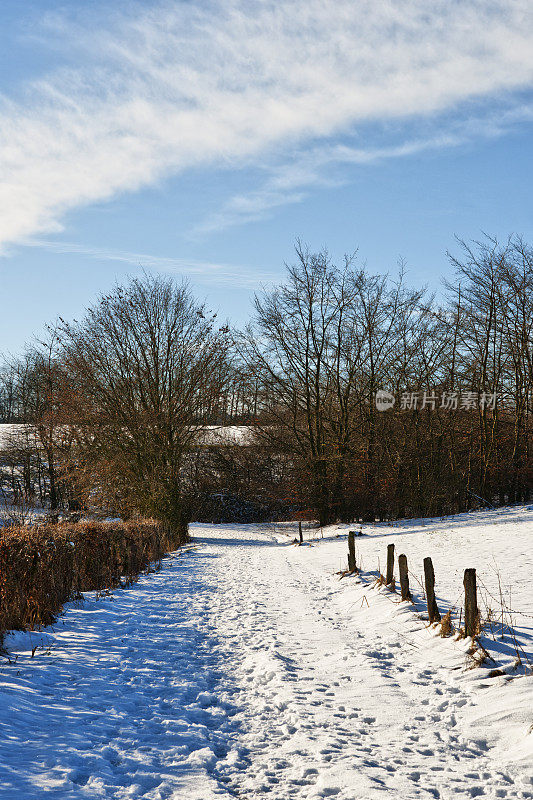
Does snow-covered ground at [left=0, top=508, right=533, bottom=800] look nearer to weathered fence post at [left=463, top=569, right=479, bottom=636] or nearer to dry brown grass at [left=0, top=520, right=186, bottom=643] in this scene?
weathered fence post at [left=463, top=569, right=479, bottom=636]

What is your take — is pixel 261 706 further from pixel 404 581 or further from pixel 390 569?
pixel 390 569

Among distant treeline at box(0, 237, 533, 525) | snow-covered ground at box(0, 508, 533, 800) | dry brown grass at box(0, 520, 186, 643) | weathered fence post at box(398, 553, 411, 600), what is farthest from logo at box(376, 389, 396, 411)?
weathered fence post at box(398, 553, 411, 600)

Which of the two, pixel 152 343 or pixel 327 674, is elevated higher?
pixel 152 343

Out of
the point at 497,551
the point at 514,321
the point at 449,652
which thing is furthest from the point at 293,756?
the point at 514,321

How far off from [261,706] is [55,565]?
5.00 m

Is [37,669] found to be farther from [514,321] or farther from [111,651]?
[514,321]

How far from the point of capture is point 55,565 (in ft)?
27.9

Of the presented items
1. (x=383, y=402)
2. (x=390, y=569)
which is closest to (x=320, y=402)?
(x=383, y=402)

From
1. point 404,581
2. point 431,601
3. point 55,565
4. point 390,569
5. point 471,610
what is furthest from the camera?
point 390,569

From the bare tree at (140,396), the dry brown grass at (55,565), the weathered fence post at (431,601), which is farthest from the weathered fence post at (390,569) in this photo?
the bare tree at (140,396)

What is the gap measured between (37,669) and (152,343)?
67.2 feet

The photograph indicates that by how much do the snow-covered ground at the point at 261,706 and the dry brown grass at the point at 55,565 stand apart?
1.38ft

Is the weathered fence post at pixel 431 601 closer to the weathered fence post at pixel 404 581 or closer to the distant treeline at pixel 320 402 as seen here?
the weathered fence post at pixel 404 581

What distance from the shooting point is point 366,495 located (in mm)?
28859
